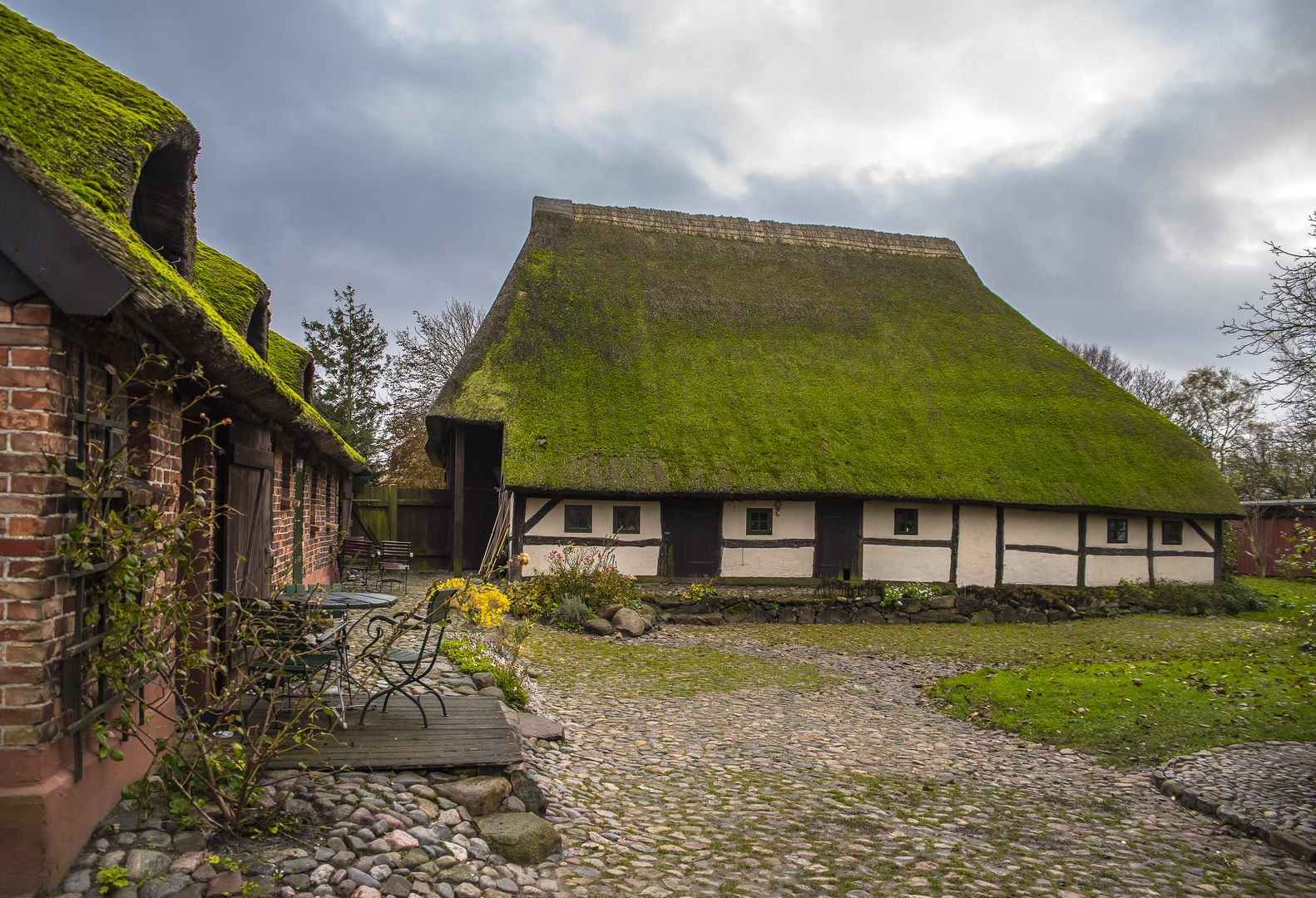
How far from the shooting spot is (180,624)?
3.34 m

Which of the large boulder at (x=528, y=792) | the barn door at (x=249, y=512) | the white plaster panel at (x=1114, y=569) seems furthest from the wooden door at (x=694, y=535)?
the large boulder at (x=528, y=792)

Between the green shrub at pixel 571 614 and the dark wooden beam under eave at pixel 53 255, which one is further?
the green shrub at pixel 571 614

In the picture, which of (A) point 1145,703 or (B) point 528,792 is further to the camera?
(A) point 1145,703

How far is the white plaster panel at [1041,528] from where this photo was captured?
15.2 m

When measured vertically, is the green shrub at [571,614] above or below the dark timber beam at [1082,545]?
below

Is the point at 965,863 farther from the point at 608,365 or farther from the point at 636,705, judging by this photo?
the point at 608,365

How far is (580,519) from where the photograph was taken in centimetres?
1338

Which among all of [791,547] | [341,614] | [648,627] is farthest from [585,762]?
[791,547]

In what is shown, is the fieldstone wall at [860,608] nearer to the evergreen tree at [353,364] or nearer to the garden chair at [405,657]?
the garden chair at [405,657]

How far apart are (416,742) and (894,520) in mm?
11803

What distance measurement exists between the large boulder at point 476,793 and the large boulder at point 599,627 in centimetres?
685

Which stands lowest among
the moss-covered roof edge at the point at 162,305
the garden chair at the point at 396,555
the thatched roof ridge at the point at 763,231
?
the garden chair at the point at 396,555

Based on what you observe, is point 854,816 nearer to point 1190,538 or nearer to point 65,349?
point 65,349

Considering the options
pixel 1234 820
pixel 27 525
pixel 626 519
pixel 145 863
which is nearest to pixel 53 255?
pixel 27 525
